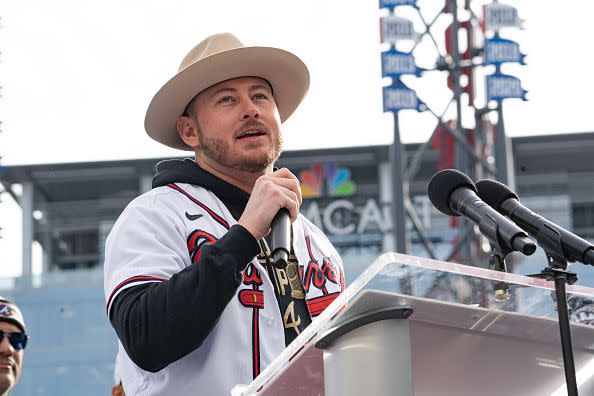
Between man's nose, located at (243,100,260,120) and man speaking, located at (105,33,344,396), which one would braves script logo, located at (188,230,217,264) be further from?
man's nose, located at (243,100,260,120)

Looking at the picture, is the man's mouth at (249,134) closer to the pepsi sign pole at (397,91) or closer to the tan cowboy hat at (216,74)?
the tan cowboy hat at (216,74)

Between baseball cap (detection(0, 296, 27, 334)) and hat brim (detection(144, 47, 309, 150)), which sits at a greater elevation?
hat brim (detection(144, 47, 309, 150))

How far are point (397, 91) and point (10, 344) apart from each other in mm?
9275

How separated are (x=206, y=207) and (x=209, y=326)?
0.58m

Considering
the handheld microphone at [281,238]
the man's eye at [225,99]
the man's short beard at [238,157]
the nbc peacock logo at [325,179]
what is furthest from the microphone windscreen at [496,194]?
the nbc peacock logo at [325,179]

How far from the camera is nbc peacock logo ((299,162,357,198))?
35.8 meters

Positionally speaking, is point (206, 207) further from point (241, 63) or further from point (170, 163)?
point (241, 63)

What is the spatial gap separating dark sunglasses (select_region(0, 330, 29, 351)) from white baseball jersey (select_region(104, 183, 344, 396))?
3.23 meters

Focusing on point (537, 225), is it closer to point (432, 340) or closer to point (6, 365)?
point (432, 340)

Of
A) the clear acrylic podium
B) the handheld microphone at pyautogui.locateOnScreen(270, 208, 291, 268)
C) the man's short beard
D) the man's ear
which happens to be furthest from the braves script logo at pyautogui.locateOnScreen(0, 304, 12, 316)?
the clear acrylic podium

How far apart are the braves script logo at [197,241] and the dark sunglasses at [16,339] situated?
3.40 metres

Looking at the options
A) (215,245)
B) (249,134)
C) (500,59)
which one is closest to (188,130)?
(249,134)

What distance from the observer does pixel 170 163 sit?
132 inches

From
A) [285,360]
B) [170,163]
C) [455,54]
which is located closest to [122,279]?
[170,163]
